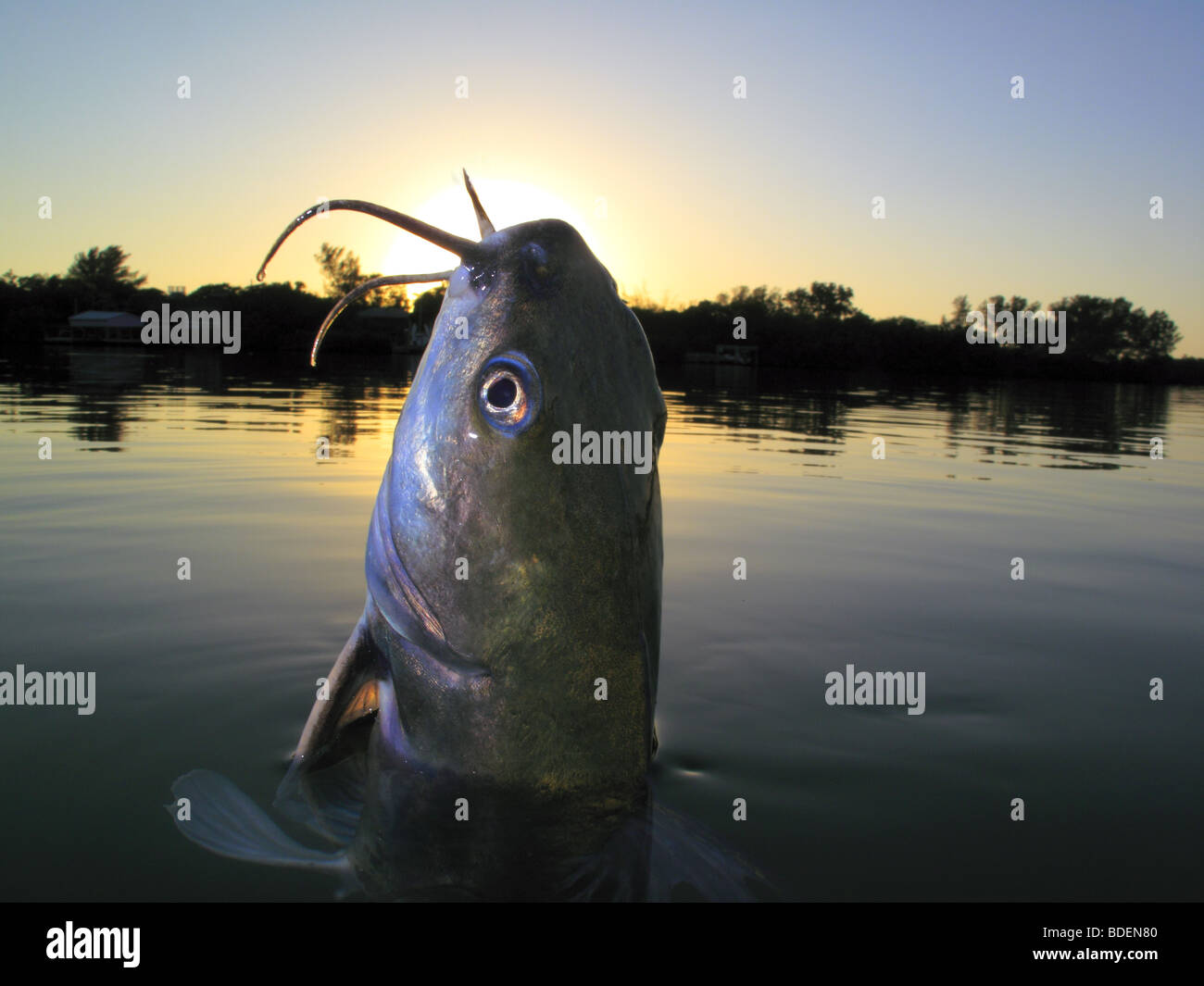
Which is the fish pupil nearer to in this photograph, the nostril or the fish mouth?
the nostril

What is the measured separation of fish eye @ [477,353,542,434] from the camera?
182cm

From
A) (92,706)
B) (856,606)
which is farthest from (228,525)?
(856,606)

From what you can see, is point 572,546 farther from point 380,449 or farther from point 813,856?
point 380,449

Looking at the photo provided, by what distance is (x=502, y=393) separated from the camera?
1.83 m

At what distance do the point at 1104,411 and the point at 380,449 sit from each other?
2520 centimetres

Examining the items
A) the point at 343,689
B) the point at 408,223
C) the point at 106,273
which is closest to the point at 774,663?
the point at 343,689

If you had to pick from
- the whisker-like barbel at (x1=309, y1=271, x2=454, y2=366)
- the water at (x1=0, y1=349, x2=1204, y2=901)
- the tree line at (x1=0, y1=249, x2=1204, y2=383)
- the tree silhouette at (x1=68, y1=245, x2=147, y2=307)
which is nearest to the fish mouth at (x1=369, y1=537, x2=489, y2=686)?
the whisker-like barbel at (x1=309, y1=271, x2=454, y2=366)

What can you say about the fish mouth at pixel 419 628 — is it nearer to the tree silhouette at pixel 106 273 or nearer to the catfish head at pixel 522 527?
the catfish head at pixel 522 527

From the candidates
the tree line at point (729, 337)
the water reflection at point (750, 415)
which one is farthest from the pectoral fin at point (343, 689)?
the tree line at point (729, 337)

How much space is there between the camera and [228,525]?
623cm

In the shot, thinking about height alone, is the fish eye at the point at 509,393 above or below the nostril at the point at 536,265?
below

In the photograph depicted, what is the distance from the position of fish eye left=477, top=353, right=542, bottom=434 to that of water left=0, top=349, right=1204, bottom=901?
3.97 feet

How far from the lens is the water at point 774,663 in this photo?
7.90 ft

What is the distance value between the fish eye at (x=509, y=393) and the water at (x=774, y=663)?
1.21m
